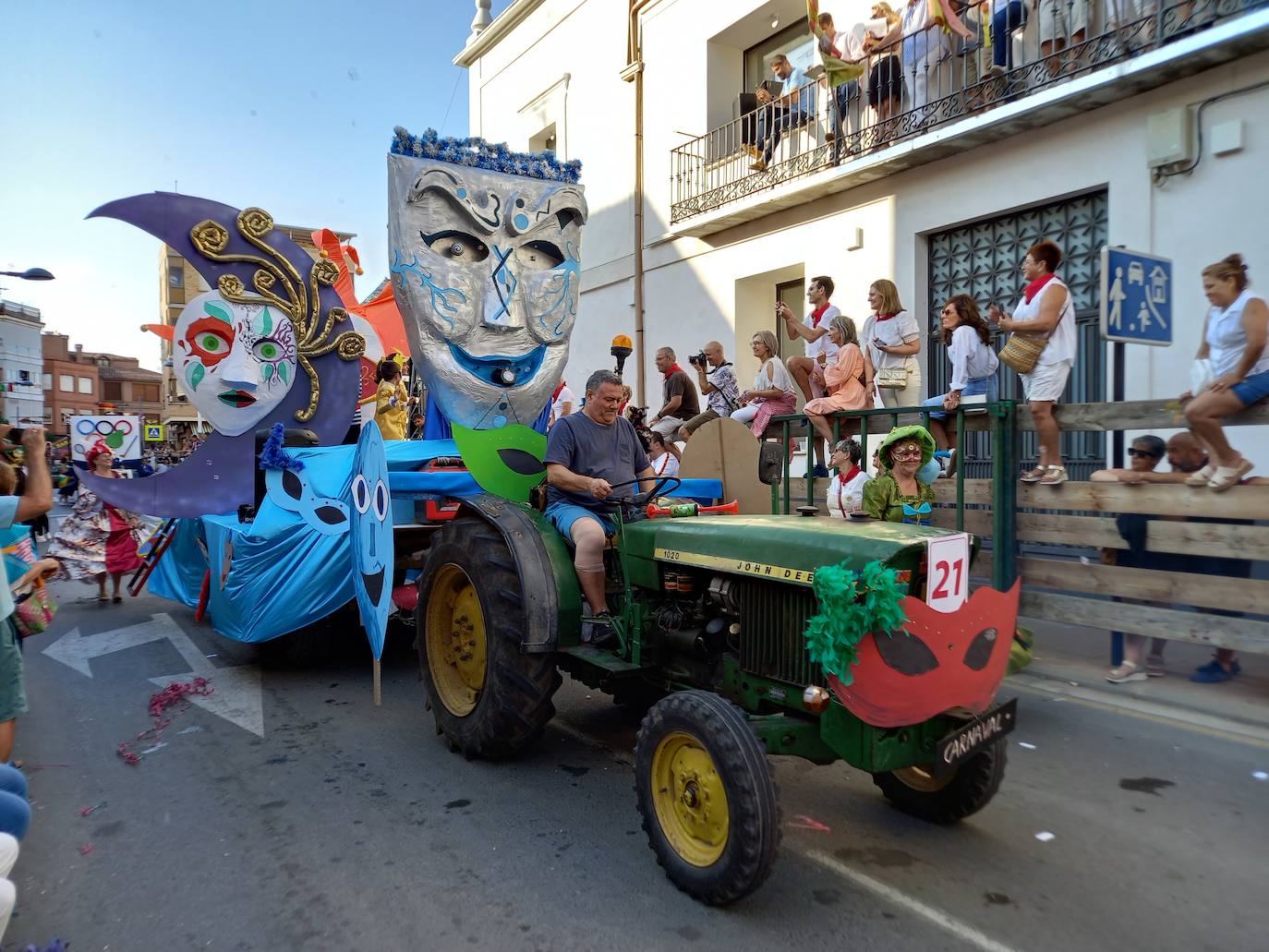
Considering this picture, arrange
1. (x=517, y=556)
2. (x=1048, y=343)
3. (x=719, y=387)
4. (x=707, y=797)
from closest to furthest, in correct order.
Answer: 1. (x=707, y=797)
2. (x=517, y=556)
3. (x=1048, y=343)
4. (x=719, y=387)

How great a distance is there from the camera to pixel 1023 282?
919 centimetres

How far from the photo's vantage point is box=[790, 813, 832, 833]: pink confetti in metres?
3.59

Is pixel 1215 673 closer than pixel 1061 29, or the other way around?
pixel 1215 673

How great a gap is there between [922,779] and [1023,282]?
7134mm

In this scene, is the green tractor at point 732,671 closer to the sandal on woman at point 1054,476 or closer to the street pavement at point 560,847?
the street pavement at point 560,847

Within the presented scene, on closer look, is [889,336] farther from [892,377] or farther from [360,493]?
[360,493]

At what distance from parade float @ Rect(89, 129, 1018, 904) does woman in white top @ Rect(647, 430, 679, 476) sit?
1391mm

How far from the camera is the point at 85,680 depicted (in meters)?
6.10

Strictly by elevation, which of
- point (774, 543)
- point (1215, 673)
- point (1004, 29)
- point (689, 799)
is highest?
point (1004, 29)

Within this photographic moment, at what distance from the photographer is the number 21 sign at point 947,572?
9.73 feet

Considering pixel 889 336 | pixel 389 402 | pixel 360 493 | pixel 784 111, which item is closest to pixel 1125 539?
pixel 889 336

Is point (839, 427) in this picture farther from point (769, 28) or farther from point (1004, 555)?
point (769, 28)

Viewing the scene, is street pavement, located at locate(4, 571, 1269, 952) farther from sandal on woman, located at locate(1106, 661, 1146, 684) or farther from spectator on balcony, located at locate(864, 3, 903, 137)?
spectator on balcony, located at locate(864, 3, 903, 137)

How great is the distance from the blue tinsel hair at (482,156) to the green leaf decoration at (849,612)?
5112 mm
